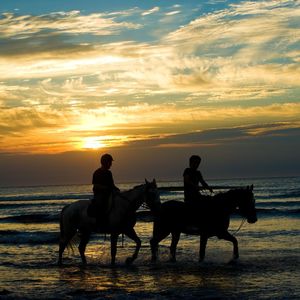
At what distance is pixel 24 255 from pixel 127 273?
17.1 ft

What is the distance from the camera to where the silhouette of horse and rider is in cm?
1265

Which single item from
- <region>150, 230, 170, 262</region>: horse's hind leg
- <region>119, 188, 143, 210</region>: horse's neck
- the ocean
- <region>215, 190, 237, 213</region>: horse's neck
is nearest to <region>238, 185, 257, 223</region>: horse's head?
<region>215, 190, 237, 213</region>: horse's neck

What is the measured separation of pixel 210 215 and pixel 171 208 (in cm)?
96

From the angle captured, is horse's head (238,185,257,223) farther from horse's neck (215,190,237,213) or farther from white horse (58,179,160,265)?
white horse (58,179,160,265)

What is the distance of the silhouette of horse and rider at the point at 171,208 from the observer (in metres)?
12.6

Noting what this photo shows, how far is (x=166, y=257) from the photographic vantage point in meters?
14.2

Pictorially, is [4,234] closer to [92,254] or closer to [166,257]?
[92,254]

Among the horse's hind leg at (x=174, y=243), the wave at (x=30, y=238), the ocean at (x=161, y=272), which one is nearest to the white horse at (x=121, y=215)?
the ocean at (x=161, y=272)

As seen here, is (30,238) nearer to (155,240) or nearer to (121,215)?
(155,240)

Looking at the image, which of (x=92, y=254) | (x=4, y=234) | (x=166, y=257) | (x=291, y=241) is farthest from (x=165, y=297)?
(x=4, y=234)

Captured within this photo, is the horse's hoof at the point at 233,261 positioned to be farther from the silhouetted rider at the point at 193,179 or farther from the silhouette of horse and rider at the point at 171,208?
the silhouetted rider at the point at 193,179

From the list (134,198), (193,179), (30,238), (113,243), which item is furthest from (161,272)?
(30,238)

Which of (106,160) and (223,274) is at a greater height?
(106,160)

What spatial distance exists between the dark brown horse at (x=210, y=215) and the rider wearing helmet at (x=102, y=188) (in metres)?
1.23
